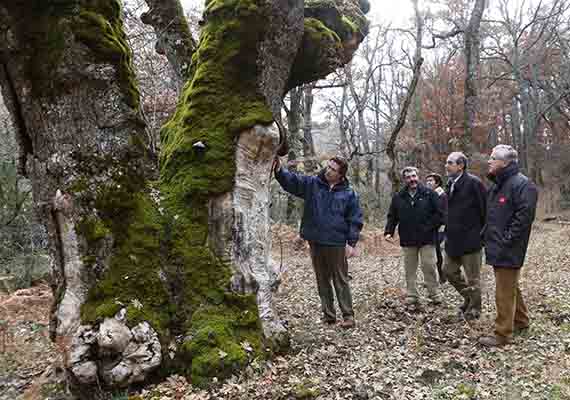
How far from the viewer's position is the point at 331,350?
496 cm

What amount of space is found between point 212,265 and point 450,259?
10.9ft

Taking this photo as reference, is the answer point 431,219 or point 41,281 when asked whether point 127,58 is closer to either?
point 431,219

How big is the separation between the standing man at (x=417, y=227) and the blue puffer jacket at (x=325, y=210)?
98cm

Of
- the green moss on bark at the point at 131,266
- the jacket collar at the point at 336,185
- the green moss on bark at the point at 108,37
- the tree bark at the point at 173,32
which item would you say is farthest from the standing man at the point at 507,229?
the tree bark at the point at 173,32

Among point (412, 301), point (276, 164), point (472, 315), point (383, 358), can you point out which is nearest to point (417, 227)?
point (412, 301)

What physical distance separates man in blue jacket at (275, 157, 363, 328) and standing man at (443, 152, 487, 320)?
129 centimetres

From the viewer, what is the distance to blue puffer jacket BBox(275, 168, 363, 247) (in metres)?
5.59

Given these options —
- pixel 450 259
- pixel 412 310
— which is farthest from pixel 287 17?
pixel 412 310

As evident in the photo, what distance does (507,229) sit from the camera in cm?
470

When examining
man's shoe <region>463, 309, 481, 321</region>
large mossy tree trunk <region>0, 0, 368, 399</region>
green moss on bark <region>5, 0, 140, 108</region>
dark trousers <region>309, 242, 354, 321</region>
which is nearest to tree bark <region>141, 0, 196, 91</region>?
large mossy tree trunk <region>0, 0, 368, 399</region>

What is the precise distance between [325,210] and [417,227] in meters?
1.56

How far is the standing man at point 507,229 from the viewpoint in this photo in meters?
4.60

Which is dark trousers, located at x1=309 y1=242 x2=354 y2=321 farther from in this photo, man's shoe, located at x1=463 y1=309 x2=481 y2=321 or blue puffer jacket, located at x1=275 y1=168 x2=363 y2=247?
man's shoe, located at x1=463 y1=309 x2=481 y2=321

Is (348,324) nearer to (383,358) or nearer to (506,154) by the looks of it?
(383,358)
